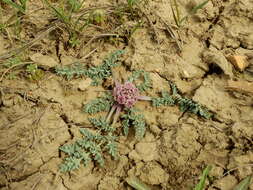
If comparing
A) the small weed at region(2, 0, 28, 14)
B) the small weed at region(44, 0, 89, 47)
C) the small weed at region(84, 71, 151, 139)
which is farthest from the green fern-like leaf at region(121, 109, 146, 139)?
the small weed at region(2, 0, 28, 14)

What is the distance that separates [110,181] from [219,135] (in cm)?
94

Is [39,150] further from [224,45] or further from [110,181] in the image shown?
[224,45]

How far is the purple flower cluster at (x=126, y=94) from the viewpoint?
113 inches

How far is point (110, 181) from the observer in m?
2.61

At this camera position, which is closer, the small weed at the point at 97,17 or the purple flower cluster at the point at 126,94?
the purple flower cluster at the point at 126,94

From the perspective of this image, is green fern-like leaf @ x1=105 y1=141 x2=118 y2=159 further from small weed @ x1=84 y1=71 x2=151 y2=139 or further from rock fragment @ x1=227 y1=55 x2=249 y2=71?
rock fragment @ x1=227 y1=55 x2=249 y2=71

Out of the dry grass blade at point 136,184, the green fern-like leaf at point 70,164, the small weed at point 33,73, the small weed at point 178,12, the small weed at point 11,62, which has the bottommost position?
the dry grass blade at point 136,184

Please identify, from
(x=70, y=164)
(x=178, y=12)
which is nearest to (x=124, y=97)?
(x=70, y=164)

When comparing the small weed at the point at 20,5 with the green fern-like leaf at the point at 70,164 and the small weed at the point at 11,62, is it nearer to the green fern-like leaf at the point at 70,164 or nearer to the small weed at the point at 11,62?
the small weed at the point at 11,62

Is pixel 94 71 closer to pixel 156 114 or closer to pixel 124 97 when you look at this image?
pixel 124 97

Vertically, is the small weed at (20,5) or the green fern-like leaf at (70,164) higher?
the small weed at (20,5)

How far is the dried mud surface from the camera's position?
2.59m

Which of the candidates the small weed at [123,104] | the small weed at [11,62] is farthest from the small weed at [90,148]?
the small weed at [11,62]

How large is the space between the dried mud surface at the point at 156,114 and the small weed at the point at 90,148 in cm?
7
